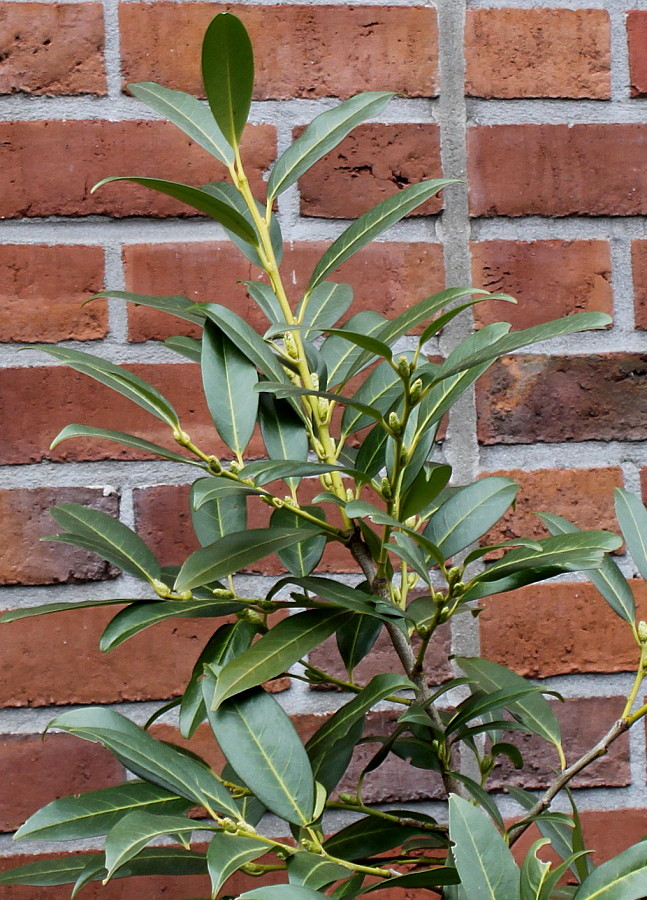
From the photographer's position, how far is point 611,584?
22.7 inches

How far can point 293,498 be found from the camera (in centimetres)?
53

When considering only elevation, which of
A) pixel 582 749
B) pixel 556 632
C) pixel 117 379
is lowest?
pixel 582 749

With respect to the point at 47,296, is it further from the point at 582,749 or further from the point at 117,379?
the point at 582,749

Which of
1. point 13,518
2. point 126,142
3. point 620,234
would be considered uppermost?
point 126,142

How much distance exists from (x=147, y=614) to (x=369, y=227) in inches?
10.3

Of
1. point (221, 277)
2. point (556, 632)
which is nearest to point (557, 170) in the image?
point (221, 277)

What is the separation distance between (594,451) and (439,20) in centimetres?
42

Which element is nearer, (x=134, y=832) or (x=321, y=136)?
(x=134, y=832)

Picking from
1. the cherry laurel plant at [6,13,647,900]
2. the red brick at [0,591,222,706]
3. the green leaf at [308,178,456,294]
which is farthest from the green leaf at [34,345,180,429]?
the red brick at [0,591,222,706]

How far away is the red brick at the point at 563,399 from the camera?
83 cm

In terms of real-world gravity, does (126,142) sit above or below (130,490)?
above

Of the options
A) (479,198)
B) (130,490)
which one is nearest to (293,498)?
(130,490)

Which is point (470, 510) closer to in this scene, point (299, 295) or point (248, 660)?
point (248, 660)

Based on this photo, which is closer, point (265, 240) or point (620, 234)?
point (265, 240)
